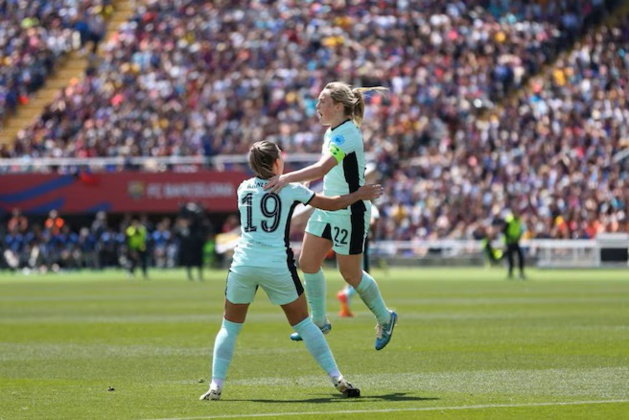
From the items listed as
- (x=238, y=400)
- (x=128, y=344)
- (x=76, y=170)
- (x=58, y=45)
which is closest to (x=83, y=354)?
(x=128, y=344)

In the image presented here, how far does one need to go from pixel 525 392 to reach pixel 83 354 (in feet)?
19.9

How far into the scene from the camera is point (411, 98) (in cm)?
A: 4975

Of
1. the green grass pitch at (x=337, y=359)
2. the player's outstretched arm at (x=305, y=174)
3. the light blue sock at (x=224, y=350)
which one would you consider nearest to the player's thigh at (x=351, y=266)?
the green grass pitch at (x=337, y=359)

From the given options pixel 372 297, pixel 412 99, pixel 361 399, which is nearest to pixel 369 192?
pixel 361 399

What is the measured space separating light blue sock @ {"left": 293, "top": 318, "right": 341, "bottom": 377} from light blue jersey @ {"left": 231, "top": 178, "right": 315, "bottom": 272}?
507 millimetres

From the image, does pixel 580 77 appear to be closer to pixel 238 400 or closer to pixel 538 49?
pixel 538 49

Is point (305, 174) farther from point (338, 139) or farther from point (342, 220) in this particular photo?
point (342, 220)

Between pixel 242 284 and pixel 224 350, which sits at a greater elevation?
pixel 242 284

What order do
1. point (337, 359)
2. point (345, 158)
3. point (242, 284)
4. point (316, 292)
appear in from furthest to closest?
point (337, 359)
point (316, 292)
point (345, 158)
point (242, 284)

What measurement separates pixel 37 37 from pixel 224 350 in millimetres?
48624

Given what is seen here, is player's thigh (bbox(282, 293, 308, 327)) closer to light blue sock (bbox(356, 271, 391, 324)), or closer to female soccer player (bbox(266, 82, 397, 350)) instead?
female soccer player (bbox(266, 82, 397, 350))

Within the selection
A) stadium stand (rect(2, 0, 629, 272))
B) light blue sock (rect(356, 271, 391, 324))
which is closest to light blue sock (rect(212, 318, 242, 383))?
light blue sock (rect(356, 271, 391, 324))

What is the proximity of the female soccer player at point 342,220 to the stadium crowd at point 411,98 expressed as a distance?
1316 inches

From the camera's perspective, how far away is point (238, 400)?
11.1m
